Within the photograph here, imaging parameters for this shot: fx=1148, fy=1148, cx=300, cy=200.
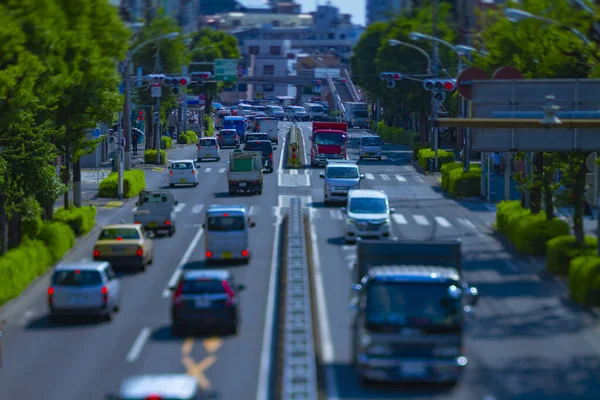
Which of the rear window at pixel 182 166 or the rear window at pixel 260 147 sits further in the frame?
the rear window at pixel 260 147

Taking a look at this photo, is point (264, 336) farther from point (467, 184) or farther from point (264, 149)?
point (264, 149)

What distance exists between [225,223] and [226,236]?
61cm

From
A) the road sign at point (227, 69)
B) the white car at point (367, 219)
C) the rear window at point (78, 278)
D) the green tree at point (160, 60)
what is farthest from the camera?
the road sign at point (227, 69)

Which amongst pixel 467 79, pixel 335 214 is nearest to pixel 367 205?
pixel 467 79

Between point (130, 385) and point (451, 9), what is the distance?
101m

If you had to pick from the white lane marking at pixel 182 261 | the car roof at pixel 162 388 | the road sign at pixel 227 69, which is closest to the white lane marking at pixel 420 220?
the white lane marking at pixel 182 261

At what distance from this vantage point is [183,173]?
7006 cm

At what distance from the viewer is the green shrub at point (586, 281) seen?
32.4 meters

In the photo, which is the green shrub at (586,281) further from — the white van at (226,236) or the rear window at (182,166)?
the rear window at (182,166)

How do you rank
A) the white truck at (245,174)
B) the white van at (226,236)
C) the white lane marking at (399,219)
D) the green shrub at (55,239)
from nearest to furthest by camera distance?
the white van at (226,236) < the green shrub at (55,239) < the white lane marking at (399,219) < the white truck at (245,174)

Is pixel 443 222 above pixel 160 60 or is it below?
below

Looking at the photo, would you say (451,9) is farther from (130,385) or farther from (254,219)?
(130,385)

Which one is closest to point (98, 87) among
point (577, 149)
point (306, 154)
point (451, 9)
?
point (577, 149)

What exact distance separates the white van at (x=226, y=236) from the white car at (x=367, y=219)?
6333 millimetres
